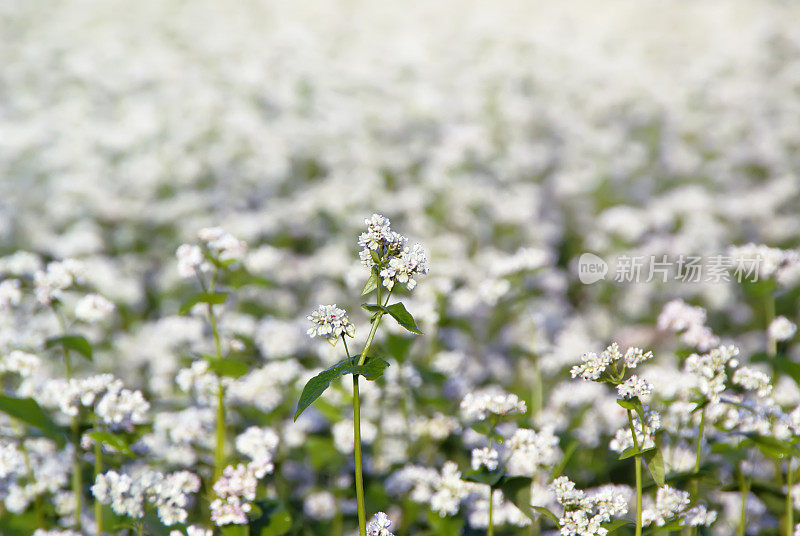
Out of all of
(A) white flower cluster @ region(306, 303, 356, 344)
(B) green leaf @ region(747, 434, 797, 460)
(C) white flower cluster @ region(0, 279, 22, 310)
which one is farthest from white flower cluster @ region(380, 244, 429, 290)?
(C) white flower cluster @ region(0, 279, 22, 310)

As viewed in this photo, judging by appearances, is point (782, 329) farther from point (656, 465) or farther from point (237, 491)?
point (237, 491)

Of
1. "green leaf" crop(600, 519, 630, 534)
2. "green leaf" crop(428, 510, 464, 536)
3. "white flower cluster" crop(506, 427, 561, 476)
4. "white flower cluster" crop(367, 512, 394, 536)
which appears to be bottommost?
"green leaf" crop(600, 519, 630, 534)

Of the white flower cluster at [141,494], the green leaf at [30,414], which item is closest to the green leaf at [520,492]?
the white flower cluster at [141,494]

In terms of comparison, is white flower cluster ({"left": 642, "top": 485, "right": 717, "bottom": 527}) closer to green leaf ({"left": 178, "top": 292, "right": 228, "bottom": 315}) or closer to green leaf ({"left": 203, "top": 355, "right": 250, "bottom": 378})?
green leaf ({"left": 203, "top": 355, "right": 250, "bottom": 378})

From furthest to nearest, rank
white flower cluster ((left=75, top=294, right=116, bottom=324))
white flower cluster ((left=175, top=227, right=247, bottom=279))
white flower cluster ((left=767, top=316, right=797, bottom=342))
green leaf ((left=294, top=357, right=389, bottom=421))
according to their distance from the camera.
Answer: white flower cluster ((left=767, top=316, right=797, bottom=342)) → white flower cluster ((left=75, top=294, right=116, bottom=324)) → white flower cluster ((left=175, top=227, right=247, bottom=279)) → green leaf ((left=294, top=357, right=389, bottom=421))

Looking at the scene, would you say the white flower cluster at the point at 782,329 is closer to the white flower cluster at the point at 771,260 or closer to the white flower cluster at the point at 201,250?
the white flower cluster at the point at 771,260

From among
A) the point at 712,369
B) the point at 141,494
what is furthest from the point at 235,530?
the point at 712,369
